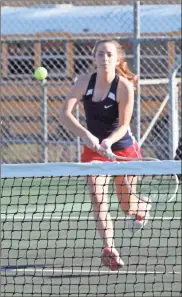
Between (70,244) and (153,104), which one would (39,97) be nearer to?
(153,104)

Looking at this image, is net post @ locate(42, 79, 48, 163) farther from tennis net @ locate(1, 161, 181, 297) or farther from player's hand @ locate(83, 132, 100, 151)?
player's hand @ locate(83, 132, 100, 151)

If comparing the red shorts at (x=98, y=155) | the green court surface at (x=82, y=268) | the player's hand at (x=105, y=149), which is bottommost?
the green court surface at (x=82, y=268)

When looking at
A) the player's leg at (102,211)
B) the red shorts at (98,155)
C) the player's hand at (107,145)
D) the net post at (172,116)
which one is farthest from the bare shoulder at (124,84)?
the net post at (172,116)

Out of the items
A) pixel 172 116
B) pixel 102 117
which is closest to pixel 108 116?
pixel 102 117

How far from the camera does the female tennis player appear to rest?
685 cm

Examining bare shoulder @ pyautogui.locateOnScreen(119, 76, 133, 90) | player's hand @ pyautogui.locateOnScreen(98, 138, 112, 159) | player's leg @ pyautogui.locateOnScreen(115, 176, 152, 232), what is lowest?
player's leg @ pyautogui.locateOnScreen(115, 176, 152, 232)

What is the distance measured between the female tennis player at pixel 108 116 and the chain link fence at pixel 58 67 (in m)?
5.05

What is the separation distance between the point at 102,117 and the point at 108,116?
43mm

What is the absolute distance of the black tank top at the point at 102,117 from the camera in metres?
7.11

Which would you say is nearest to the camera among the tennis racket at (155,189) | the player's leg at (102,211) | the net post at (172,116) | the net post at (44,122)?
the tennis racket at (155,189)

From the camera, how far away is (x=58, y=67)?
529 inches

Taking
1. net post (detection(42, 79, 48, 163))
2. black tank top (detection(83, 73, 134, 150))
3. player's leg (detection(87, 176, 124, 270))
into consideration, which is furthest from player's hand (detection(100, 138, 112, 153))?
net post (detection(42, 79, 48, 163))

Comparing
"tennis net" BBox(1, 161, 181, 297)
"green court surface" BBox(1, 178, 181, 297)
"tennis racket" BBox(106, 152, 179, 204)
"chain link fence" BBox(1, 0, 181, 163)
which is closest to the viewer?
"tennis net" BBox(1, 161, 181, 297)

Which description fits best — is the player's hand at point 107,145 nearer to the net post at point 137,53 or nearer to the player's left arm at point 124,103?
the player's left arm at point 124,103
